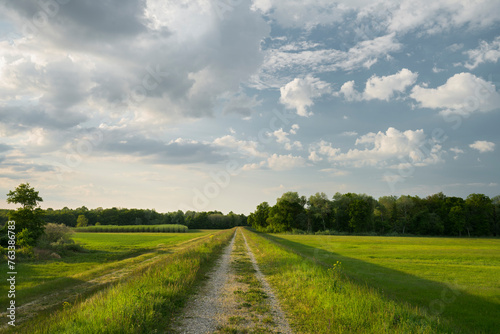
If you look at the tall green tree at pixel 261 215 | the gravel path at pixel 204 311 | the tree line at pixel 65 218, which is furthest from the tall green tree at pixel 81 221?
the gravel path at pixel 204 311

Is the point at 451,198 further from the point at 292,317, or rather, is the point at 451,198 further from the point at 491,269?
the point at 292,317

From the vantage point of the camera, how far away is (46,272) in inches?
746

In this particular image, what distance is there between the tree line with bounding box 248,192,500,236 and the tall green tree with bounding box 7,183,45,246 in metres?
87.4

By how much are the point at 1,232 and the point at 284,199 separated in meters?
93.3

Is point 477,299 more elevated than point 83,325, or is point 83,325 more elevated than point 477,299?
point 83,325

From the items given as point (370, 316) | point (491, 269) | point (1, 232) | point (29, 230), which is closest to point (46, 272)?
point (29, 230)

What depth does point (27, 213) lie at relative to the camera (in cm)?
2712

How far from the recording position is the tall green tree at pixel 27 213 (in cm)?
2650

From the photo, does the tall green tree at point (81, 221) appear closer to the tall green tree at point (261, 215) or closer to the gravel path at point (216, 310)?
the tall green tree at point (261, 215)

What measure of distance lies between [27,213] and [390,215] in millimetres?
121011

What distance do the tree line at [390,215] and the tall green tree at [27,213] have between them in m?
87.4

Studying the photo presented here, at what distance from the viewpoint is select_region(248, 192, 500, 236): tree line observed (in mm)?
97688

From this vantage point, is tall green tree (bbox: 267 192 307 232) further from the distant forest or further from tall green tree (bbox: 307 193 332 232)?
the distant forest

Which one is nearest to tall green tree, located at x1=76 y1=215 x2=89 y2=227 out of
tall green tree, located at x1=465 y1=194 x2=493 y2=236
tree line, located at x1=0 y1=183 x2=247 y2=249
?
tree line, located at x1=0 y1=183 x2=247 y2=249
